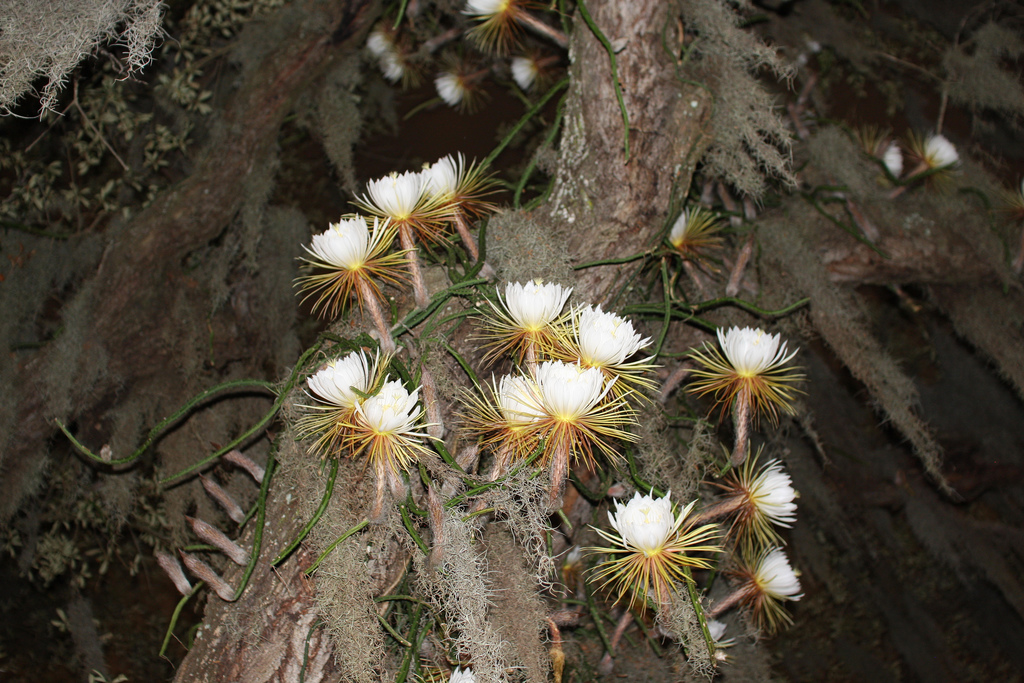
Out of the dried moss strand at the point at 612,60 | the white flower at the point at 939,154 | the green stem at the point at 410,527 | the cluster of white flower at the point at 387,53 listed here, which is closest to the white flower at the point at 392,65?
the cluster of white flower at the point at 387,53

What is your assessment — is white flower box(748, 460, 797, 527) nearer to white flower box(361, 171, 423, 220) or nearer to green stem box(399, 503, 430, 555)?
green stem box(399, 503, 430, 555)

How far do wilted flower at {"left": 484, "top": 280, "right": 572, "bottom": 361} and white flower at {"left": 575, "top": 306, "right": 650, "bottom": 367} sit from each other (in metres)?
0.04

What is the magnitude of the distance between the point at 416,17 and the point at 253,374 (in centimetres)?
98

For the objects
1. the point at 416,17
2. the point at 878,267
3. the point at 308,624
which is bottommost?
the point at 308,624

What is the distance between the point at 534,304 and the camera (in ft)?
2.60

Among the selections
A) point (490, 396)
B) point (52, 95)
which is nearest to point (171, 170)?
point (52, 95)

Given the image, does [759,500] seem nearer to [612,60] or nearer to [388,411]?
[388,411]

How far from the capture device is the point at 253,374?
55.1 inches

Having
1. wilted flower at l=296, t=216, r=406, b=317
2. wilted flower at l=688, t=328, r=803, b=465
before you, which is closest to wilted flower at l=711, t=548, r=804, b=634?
wilted flower at l=688, t=328, r=803, b=465

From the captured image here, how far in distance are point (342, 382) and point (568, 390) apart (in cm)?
27

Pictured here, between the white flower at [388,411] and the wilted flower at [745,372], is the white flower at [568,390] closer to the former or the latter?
the white flower at [388,411]

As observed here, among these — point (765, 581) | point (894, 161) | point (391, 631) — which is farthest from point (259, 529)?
point (894, 161)

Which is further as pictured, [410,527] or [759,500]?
[759,500]

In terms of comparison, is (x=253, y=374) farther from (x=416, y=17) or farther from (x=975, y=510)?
(x=975, y=510)
